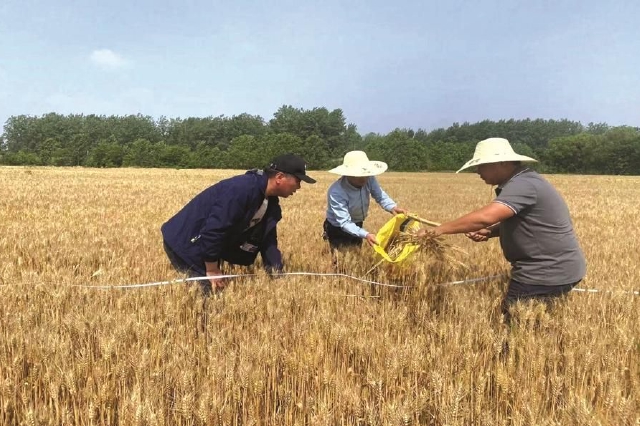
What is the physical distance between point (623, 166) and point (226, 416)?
90732 millimetres

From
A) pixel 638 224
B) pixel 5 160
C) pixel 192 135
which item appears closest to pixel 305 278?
pixel 638 224

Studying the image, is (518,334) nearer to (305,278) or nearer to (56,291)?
(305,278)

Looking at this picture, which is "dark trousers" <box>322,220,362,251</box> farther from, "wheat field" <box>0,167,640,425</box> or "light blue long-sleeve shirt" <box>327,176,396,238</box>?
"wheat field" <box>0,167,640,425</box>

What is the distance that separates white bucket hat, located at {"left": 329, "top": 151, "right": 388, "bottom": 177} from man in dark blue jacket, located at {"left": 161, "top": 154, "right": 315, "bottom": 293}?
110cm

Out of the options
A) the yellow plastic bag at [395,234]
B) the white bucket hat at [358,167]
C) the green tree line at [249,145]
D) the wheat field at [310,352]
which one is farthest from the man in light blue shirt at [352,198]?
the green tree line at [249,145]

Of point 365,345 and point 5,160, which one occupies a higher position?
point 5,160

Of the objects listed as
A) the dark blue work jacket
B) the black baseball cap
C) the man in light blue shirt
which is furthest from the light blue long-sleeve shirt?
the black baseball cap

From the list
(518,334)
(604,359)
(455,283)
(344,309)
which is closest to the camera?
(604,359)

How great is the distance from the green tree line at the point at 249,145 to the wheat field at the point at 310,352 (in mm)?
68303

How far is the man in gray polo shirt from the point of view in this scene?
3418 millimetres

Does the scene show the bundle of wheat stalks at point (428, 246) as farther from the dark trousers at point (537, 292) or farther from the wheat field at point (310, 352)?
the dark trousers at point (537, 292)

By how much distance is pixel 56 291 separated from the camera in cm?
345

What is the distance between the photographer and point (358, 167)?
5.07 meters

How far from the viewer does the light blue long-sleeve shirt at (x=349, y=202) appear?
5164 mm
